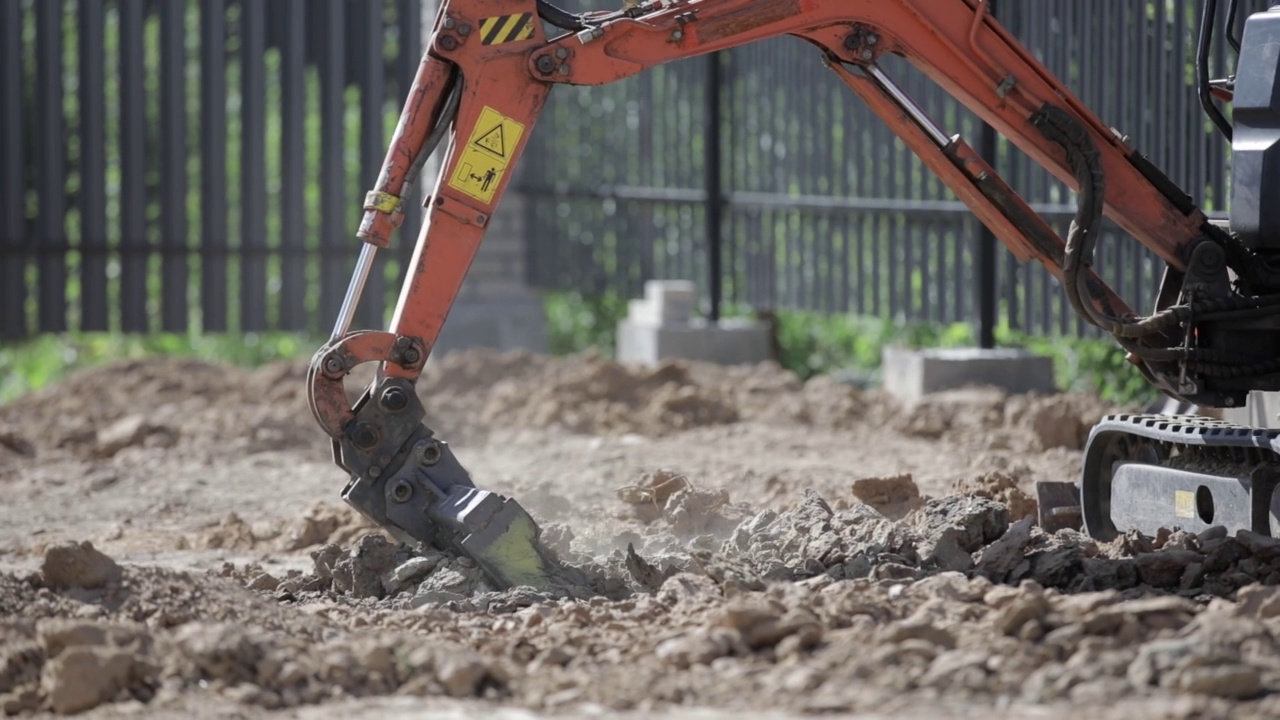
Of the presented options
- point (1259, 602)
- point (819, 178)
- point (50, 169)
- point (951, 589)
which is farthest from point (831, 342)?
point (1259, 602)

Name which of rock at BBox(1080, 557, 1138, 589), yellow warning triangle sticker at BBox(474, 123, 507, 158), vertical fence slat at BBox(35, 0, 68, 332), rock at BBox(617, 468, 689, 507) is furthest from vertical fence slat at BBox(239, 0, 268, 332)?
rock at BBox(1080, 557, 1138, 589)

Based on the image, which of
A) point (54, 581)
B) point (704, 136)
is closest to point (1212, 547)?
point (54, 581)

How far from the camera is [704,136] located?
42.3 feet

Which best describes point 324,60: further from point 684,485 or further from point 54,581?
point 54,581

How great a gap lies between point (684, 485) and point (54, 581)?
2.53m

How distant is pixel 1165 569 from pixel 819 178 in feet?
21.3

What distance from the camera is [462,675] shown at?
4496mm

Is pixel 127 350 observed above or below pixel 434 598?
above

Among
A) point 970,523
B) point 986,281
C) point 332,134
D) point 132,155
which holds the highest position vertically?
point 332,134

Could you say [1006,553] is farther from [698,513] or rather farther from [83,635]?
[83,635]

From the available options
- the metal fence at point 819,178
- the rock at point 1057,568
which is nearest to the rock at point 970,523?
the rock at point 1057,568

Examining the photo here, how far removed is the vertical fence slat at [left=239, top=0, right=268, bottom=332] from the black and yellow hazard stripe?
24.5 feet

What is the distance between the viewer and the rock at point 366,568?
6000 millimetres

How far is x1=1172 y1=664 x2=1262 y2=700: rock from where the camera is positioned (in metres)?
4.13
